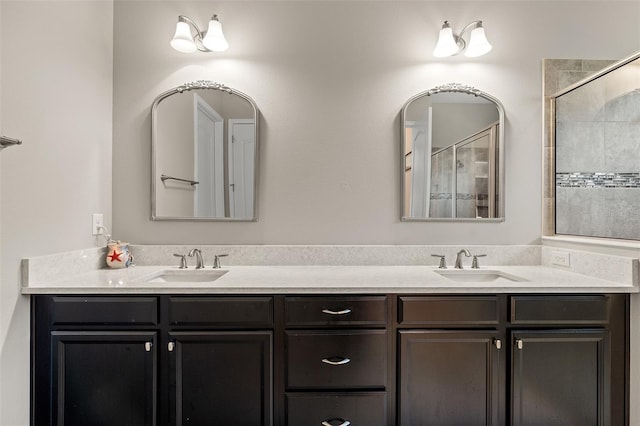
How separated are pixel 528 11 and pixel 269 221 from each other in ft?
6.95

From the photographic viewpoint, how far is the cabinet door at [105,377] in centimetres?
146

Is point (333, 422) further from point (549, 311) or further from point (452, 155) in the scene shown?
point (452, 155)

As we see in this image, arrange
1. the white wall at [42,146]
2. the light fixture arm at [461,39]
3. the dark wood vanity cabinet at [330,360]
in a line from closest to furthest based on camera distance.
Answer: the white wall at [42,146] → the dark wood vanity cabinet at [330,360] → the light fixture arm at [461,39]

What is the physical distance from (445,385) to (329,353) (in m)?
0.54

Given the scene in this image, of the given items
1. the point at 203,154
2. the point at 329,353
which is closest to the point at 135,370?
the point at 329,353

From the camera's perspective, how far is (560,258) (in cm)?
191

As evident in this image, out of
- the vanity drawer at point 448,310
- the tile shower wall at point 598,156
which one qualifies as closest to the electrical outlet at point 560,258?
the tile shower wall at point 598,156

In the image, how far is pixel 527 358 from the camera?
1.50 m

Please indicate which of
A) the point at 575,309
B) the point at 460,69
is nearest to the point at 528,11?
the point at 460,69

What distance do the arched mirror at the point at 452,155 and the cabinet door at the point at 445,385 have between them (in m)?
0.82

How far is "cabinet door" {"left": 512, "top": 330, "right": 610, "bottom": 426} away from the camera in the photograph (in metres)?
1.49

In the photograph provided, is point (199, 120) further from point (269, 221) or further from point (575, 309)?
point (575, 309)

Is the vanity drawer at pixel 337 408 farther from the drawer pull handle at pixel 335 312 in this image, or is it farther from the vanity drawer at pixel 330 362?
the drawer pull handle at pixel 335 312

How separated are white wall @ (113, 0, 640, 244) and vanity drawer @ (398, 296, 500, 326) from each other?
622mm
